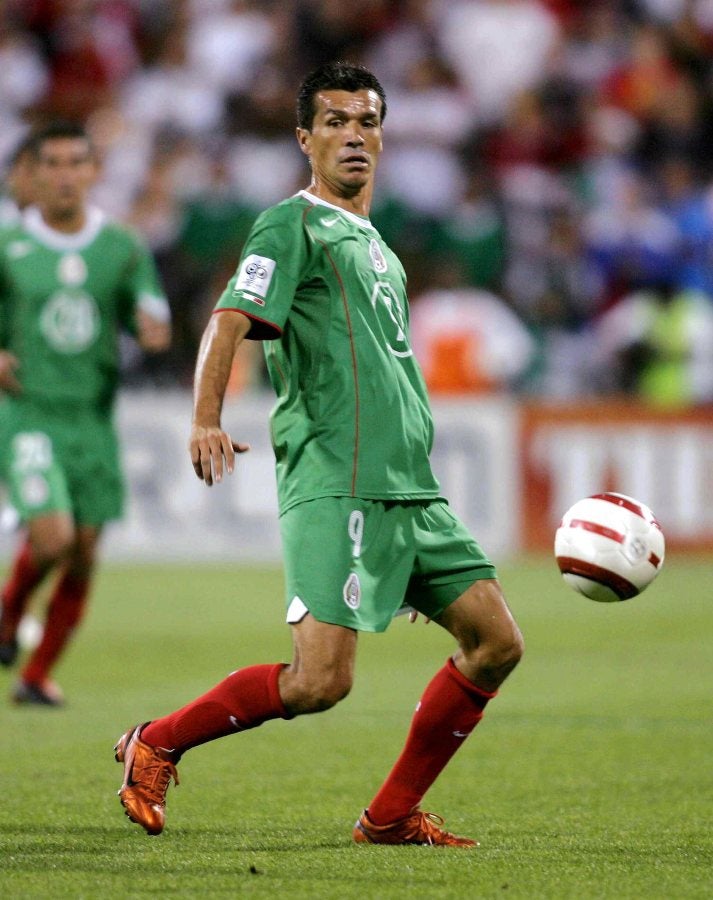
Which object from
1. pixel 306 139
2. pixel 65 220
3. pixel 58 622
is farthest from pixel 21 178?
pixel 306 139

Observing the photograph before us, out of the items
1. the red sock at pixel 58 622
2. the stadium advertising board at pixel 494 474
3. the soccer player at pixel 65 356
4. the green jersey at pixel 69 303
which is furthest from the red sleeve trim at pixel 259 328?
the stadium advertising board at pixel 494 474

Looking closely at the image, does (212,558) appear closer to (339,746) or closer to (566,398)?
(566,398)

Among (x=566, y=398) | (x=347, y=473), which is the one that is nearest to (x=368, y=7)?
(x=566, y=398)

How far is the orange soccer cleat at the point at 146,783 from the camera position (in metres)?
4.78

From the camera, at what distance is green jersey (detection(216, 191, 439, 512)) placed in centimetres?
473

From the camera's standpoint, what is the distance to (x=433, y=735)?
16.1ft

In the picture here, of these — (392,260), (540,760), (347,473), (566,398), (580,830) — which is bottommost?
(566,398)

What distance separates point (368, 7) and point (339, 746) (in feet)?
40.9

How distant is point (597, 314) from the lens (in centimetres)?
1605

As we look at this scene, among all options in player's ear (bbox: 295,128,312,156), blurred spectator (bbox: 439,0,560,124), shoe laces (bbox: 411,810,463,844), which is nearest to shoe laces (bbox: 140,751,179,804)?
shoe laces (bbox: 411,810,463,844)

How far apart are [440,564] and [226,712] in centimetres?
72

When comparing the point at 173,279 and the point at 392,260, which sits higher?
the point at 392,260

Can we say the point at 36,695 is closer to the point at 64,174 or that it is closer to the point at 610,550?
the point at 64,174

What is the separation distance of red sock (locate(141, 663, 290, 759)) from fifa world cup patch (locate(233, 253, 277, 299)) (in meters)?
1.01
